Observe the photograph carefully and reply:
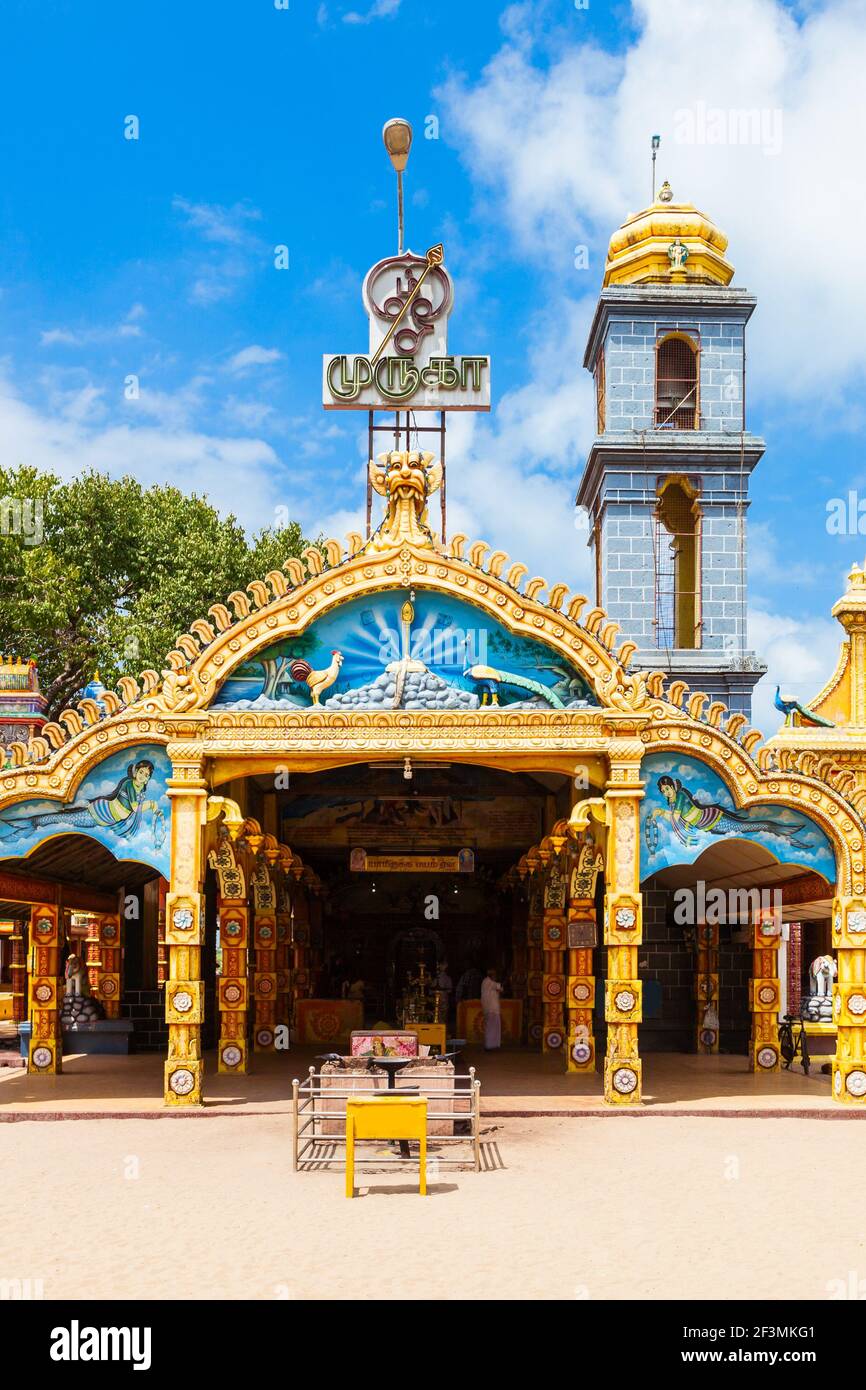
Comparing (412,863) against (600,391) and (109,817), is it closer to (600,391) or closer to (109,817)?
(109,817)

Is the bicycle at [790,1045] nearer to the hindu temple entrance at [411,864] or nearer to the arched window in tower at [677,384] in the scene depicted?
the hindu temple entrance at [411,864]

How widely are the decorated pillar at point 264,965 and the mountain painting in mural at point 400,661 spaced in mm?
6584

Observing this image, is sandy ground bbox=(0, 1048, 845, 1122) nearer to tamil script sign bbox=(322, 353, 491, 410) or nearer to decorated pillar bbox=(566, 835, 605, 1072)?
decorated pillar bbox=(566, 835, 605, 1072)

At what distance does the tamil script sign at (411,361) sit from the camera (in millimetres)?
19609

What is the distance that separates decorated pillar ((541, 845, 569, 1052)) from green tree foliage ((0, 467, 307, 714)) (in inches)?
602

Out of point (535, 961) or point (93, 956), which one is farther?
point (93, 956)

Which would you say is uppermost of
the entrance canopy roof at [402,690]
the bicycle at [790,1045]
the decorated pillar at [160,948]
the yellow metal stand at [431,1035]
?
the entrance canopy roof at [402,690]

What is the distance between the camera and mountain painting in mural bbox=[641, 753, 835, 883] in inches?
671

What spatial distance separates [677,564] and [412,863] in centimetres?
917

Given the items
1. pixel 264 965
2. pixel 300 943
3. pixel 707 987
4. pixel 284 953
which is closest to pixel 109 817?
pixel 264 965

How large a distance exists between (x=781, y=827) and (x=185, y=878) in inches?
284

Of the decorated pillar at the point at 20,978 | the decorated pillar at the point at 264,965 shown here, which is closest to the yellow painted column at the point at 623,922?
the decorated pillar at the point at 264,965

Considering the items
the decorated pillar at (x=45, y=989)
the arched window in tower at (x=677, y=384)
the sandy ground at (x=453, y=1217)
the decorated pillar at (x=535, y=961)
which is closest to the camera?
the sandy ground at (x=453, y=1217)

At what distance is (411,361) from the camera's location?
19.8 m
